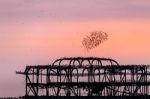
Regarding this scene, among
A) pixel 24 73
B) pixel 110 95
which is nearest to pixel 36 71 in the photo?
pixel 24 73

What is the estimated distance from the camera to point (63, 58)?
431 ft

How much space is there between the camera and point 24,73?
136 m

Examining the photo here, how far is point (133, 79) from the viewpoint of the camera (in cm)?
13738

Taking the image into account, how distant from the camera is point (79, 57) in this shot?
432 ft

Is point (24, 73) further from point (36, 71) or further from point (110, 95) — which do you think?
point (110, 95)

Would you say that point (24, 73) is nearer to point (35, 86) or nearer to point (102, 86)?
point (35, 86)

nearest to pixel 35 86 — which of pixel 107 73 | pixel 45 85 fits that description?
pixel 45 85

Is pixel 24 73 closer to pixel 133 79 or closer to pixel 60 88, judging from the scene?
pixel 60 88

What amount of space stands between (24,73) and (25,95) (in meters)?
2.96

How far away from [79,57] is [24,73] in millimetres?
8591

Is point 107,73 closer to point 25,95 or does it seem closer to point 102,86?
point 102,86

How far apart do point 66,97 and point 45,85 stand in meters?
4.23

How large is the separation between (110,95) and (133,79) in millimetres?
4491

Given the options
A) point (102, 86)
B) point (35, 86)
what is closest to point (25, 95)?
point (35, 86)
